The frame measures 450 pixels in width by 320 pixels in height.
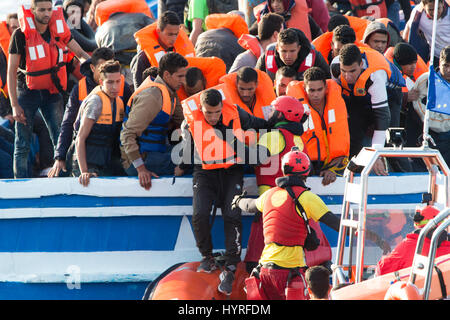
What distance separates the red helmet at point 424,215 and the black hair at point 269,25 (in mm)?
3427

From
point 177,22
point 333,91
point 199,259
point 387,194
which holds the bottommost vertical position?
point 199,259

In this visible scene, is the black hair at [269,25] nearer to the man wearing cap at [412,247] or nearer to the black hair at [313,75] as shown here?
the black hair at [313,75]

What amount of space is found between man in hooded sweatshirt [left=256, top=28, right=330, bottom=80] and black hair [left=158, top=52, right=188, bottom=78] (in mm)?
1059

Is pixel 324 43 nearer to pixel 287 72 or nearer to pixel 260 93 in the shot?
pixel 287 72

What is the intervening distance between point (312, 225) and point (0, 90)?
4441 mm

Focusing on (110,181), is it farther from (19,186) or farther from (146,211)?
(19,186)

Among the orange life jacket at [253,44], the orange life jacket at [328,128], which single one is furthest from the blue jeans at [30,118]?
the orange life jacket at [328,128]

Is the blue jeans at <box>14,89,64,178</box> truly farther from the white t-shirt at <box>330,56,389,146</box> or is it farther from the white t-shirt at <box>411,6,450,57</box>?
the white t-shirt at <box>411,6,450,57</box>

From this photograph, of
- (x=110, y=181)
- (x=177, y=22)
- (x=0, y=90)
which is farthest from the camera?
(x=0, y=90)

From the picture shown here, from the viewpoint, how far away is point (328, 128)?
6.89 meters

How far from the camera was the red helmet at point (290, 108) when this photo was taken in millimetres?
6348

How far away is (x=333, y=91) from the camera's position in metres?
6.95

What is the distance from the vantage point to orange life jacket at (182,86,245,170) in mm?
6387
